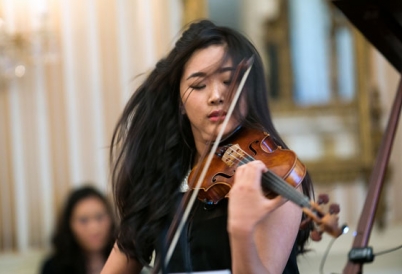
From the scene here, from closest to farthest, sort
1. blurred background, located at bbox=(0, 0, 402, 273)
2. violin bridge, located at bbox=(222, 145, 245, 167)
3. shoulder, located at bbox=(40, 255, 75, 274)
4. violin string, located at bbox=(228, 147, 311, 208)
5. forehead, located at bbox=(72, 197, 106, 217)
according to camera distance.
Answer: violin string, located at bbox=(228, 147, 311, 208) → violin bridge, located at bbox=(222, 145, 245, 167) → shoulder, located at bbox=(40, 255, 75, 274) → forehead, located at bbox=(72, 197, 106, 217) → blurred background, located at bbox=(0, 0, 402, 273)

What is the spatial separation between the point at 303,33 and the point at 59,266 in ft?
4.19

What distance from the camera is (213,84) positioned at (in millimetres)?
1678

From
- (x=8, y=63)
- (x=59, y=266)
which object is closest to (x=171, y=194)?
(x=59, y=266)

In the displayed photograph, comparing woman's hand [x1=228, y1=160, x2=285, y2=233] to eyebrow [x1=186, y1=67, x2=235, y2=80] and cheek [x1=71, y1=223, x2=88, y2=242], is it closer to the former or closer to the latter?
eyebrow [x1=186, y1=67, x2=235, y2=80]

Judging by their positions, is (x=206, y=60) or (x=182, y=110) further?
(x=182, y=110)

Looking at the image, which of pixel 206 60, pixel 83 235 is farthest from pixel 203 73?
pixel 83 235

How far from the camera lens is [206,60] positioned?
173cm

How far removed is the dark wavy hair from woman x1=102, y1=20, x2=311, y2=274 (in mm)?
1134

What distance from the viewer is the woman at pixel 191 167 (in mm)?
1454

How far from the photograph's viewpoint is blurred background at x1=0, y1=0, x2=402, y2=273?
11.2 feet

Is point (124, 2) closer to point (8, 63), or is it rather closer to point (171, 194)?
point (8, 63)

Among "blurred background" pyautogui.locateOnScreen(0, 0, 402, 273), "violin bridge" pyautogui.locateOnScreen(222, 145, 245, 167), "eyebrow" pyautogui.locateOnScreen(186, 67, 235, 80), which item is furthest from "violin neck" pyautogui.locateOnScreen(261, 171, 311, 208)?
"blurred background" pyautogui.locateOnScreen(0, 0, 402, 273)

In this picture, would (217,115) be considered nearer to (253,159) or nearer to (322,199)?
(253,159)

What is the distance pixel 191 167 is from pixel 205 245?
239 millimetres
